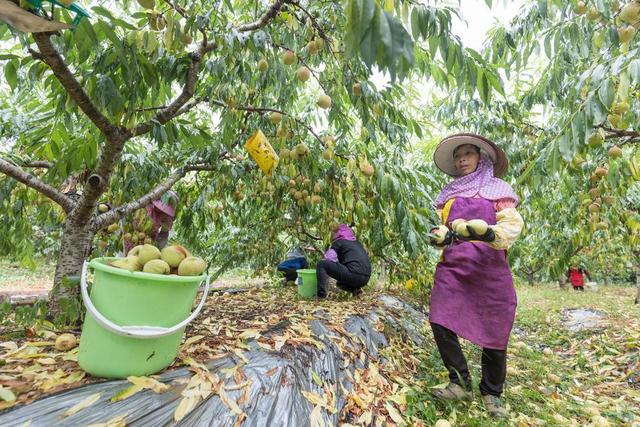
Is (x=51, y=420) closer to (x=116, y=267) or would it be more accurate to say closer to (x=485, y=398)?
(x=116, y=267)

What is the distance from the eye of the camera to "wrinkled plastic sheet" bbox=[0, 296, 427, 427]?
1.15m

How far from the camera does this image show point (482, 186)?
2314 mm

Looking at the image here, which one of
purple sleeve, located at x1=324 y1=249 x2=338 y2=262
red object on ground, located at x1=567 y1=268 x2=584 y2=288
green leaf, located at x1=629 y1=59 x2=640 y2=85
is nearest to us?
green leaf, located at x1=629 y1=59 x2=640 y2=85

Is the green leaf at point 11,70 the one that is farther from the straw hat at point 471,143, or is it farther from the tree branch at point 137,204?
the straw hat at point 471,143

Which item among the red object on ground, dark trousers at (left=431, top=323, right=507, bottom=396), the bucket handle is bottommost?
the red object on ground

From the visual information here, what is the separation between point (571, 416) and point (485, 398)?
0.59m

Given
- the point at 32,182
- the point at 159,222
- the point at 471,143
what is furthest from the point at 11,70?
the point at 471,143

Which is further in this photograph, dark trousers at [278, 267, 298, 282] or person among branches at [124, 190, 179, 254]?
dark trousers at [278, 267, 298, 282]

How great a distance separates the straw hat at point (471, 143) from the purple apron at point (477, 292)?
15.6 inches

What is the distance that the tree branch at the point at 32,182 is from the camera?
1922 mm

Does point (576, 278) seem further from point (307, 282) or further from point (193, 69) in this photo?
point (193, 69)

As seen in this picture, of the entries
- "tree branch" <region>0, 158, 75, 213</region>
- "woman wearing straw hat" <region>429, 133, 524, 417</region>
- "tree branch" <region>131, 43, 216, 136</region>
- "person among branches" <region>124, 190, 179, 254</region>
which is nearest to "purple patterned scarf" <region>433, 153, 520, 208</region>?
"woman wearing straw hat" <region>429, 133, 524, 417</region>

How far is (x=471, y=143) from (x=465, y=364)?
1368 millimetres

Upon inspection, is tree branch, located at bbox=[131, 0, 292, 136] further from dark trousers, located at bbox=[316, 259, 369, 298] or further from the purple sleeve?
the purple sleeve
